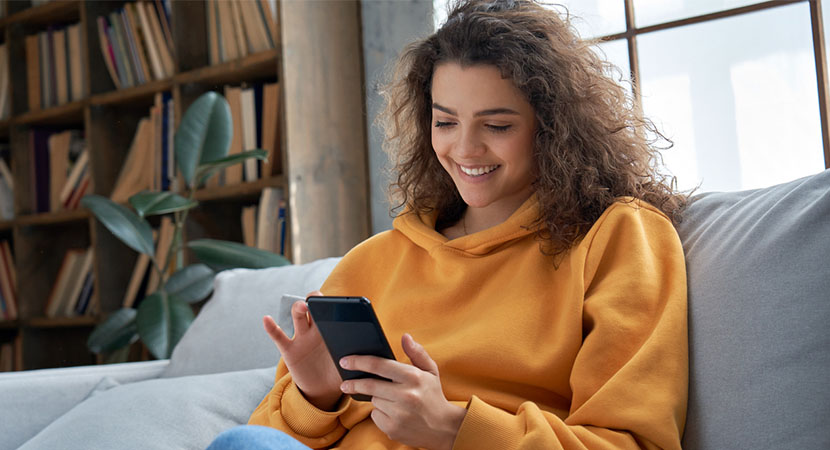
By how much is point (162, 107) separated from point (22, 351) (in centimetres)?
123

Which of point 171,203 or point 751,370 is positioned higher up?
point 171,203

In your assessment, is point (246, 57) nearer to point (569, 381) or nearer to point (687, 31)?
point (687, 31)

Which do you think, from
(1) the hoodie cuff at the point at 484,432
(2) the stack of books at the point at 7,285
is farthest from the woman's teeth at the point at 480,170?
(2) the stack of books at the point at 7,285

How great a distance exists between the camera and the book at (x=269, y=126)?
241 centimetres

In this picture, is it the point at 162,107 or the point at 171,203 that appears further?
the point at 162,107

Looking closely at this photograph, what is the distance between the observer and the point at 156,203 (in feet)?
7.50

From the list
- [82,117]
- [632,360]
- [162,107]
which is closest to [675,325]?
[632,360]

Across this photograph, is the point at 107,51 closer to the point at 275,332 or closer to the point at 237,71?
the point at 237,71

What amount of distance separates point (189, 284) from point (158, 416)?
119cm

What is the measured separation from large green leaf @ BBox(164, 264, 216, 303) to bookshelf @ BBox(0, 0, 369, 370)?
31 cm

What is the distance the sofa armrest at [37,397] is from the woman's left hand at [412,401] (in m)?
0.83

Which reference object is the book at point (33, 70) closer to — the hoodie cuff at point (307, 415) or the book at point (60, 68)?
the book at point (60, 68)

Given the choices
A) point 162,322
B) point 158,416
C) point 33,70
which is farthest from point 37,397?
point 33,70

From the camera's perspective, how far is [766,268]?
90cm
